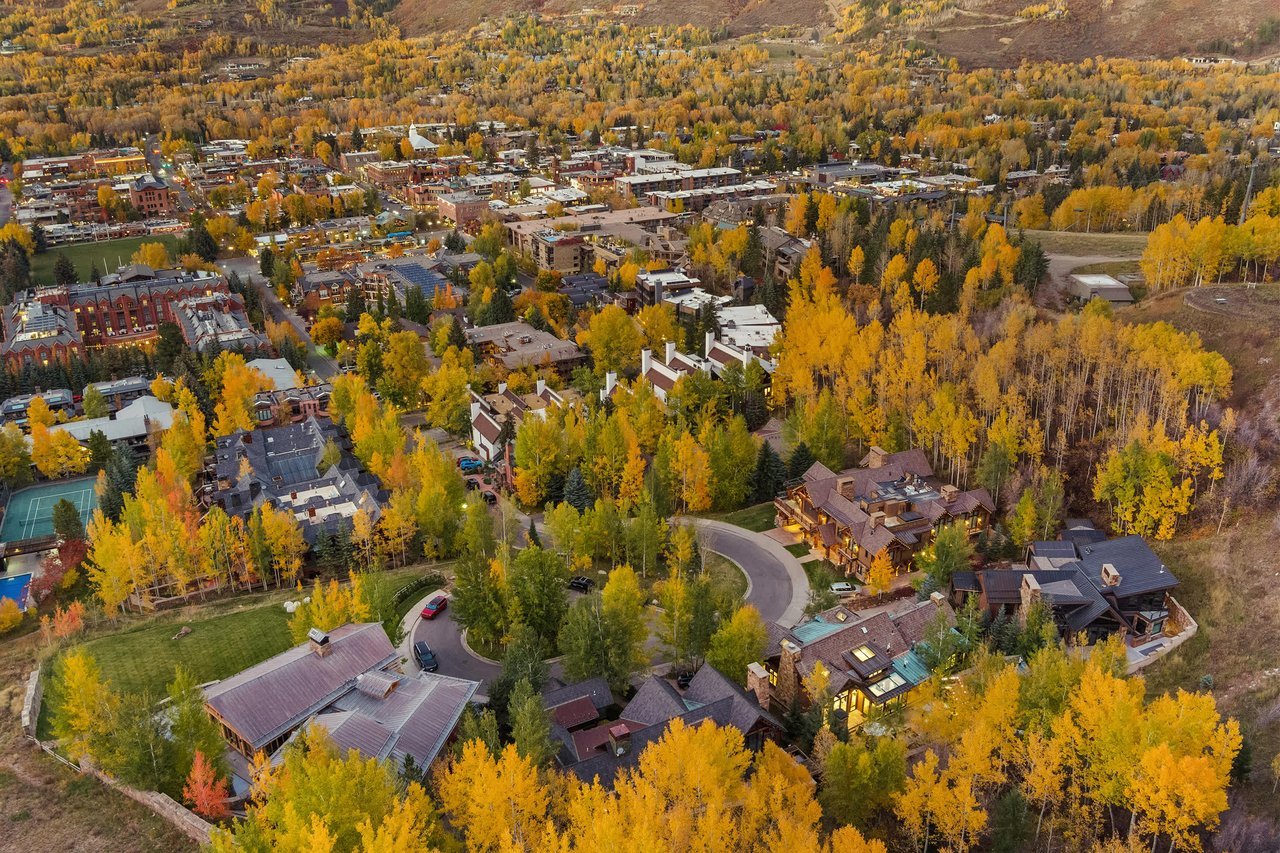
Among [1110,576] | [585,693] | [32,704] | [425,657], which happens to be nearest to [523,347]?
[425,657]

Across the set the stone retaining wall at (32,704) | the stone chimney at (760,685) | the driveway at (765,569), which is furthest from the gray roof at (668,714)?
the stone retaining wall at (32,704)

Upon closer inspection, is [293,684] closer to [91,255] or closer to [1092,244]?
[1092,244]

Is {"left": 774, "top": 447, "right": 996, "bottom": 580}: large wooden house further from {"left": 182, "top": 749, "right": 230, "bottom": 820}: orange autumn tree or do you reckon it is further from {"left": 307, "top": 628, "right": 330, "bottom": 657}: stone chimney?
{"left": 182, "top": 749, "right": 230, "bottom": 820}: orange autumn tree

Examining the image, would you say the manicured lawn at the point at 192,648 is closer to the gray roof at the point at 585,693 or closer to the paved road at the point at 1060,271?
the gray roof at the point at 585,693

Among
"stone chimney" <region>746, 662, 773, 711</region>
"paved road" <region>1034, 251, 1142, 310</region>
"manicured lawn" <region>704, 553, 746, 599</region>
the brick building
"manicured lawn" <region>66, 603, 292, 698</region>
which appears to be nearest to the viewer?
"stone chimney" <region>746, 662, 773, 711</region>

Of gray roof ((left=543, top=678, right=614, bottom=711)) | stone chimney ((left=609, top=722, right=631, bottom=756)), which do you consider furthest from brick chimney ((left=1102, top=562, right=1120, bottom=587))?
stone chimney ((left=609, top=722, right=631, bottom=756))
